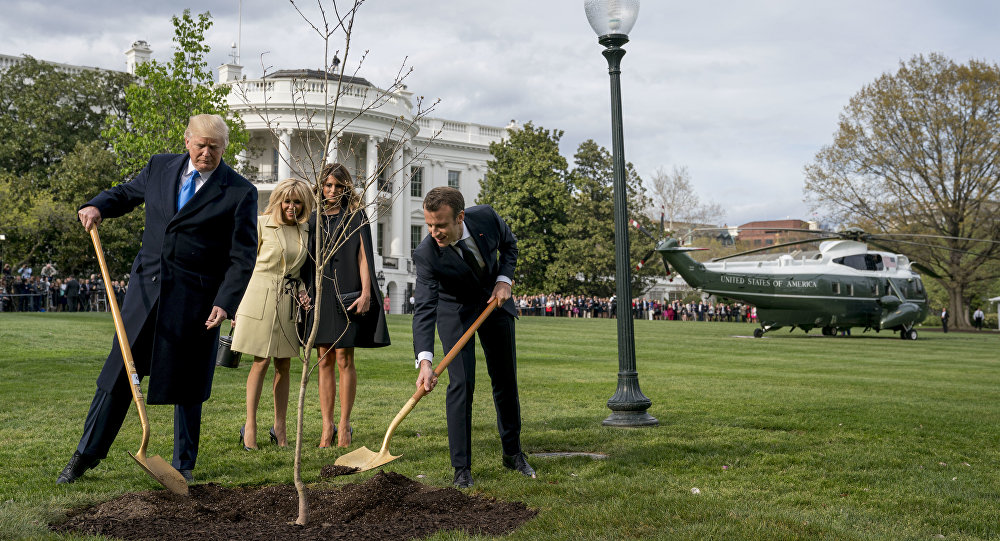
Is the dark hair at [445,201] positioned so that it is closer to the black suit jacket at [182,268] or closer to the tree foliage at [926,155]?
the black suit jacket at [182,268]

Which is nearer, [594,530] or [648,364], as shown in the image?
[594,530]

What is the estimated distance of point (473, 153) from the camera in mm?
70562

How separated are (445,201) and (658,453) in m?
2.78

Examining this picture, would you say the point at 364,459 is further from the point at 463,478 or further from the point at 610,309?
the point at 610,309

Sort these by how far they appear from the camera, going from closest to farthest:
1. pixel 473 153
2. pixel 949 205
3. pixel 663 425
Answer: pixel 663 425 → pixel 949 205 → pixel 473 153

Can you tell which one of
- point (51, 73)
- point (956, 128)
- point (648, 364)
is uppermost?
point (51, 73)

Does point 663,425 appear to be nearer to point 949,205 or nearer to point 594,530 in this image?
point 594,530

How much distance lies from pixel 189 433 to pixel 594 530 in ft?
9.10

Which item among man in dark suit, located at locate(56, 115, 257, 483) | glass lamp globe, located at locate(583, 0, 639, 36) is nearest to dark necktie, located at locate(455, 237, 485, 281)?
man in dark suit, located at locate(56, 115, 257, 483)

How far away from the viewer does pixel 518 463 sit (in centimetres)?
581

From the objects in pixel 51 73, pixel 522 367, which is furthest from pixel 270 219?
pixel 51 73

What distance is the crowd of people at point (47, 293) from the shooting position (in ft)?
120

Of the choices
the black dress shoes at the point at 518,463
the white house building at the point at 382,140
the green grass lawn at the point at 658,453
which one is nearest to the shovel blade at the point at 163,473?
the green grass lawn at the point at 658,453

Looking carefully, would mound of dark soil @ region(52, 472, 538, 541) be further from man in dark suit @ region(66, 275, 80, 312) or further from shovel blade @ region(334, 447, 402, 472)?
man in dark suit @ region(66, 275, 80, 312)
